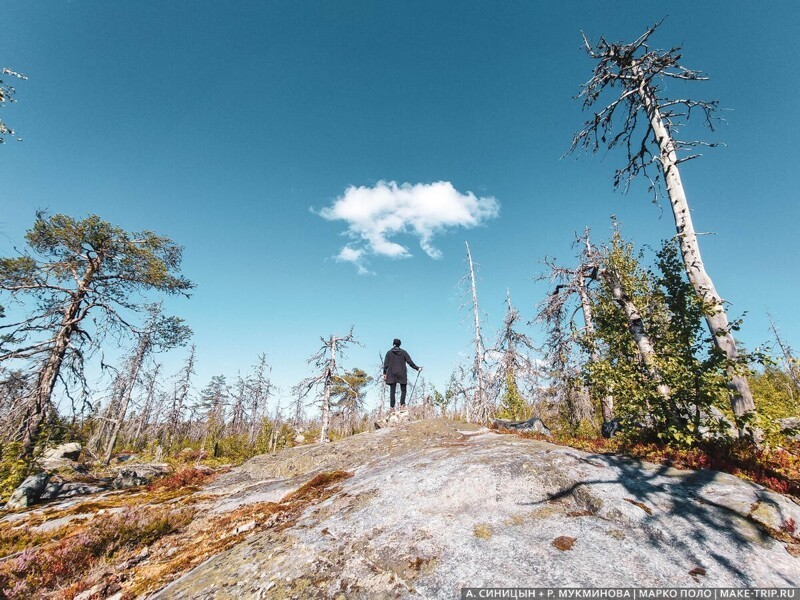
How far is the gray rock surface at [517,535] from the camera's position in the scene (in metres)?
3.05

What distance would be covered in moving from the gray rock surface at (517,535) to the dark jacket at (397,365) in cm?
753

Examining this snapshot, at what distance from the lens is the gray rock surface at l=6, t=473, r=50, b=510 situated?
7359mm

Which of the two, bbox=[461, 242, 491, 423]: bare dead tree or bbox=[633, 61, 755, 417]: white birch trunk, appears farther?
bbox=[461, 242, 491, 423]: bare dead tree

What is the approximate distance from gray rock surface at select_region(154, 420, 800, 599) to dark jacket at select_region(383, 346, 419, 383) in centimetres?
753

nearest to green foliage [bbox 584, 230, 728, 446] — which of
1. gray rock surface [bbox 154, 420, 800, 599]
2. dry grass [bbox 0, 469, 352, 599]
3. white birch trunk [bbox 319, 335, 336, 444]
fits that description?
gray rock surface [bbox 154, 420, 800, 599]

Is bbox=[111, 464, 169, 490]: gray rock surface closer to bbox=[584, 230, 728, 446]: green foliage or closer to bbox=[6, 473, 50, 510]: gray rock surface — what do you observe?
bbox=[6, 473, 50, 510]: gray rock surface

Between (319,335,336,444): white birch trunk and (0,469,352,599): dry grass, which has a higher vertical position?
(319,335,336,444): white birch trunk

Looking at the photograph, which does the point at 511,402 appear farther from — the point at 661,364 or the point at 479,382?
the point at 661,364

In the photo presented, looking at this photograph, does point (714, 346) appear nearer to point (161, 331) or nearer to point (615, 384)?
point (615, 384)

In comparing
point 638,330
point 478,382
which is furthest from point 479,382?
point 638,330

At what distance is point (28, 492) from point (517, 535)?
1073 centimetres

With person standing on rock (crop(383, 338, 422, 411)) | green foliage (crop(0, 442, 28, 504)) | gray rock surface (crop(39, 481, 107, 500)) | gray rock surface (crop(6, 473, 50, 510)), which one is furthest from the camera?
person standing on rock (crop(383, 338, 422, 411))

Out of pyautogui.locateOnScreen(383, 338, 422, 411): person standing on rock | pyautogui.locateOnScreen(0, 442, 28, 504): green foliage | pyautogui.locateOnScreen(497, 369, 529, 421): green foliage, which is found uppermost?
pyautogui.locateOnScreen(383, 338, 422, 411): person standing on rock

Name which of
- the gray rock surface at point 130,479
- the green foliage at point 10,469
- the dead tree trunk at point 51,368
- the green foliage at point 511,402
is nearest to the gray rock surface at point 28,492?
the green foliage at point 10,469
